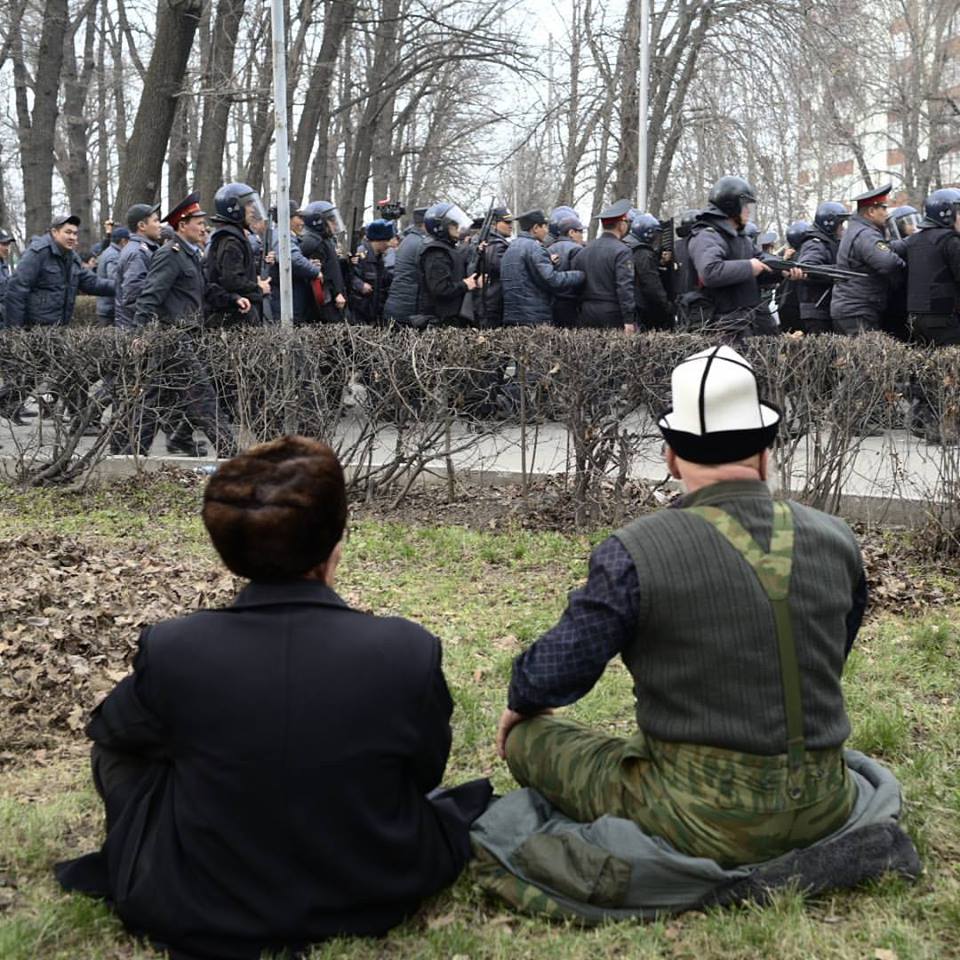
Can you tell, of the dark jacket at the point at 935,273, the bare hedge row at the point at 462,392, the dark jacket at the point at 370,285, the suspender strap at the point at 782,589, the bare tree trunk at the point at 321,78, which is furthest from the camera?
the bare tree trunk at the point at 321,78

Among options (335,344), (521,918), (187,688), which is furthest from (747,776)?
(335,344)

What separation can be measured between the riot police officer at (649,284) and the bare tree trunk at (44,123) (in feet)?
39.6

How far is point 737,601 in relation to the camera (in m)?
3.17

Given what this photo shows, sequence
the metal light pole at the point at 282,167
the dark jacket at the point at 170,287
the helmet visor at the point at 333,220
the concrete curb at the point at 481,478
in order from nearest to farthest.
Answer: the concrete curb at the point at 481,478 → the metal light pole at the point at 282,167 → the dark jacket at the point at 170,287 → the helmet visor at the point at 333,220

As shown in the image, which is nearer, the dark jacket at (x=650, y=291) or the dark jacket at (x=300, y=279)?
the dark jacket at (x=300, y=279)

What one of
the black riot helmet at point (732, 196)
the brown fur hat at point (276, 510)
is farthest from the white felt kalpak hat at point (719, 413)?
the black riot helmet at point (732, 196)

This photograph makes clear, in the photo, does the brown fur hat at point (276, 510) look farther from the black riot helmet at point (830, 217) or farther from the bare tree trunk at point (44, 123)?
the bare tree trunk at point (44, 123)

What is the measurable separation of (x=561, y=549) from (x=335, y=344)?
209 cm

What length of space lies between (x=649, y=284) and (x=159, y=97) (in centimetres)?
685

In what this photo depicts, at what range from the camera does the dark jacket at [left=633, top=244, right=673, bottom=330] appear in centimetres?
1237

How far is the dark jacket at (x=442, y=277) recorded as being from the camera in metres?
12.4

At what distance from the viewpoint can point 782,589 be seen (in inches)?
125

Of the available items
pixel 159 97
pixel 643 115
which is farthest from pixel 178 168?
pixel 643 115

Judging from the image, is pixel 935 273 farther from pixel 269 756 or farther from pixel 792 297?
pixel 269 756
